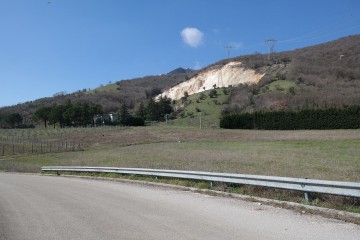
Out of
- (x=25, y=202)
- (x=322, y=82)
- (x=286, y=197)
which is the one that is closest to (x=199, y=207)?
(x=286, y=197)

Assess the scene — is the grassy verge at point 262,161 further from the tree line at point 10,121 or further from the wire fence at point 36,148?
the tree line at point 10,121

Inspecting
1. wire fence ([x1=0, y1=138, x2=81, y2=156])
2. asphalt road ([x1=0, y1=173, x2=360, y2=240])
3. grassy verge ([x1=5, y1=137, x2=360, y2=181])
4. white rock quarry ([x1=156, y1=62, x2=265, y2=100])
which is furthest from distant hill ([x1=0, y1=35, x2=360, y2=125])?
asphalt road ([x1=0, y1=173, x2=360, y2=240])

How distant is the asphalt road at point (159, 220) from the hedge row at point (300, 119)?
5455 centimetres

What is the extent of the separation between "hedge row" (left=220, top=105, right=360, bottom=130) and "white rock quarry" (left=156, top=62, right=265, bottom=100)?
5353 cm

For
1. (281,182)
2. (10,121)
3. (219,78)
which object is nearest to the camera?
(281,182)

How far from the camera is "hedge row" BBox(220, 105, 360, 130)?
6228cm

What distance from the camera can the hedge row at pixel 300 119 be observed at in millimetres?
62278

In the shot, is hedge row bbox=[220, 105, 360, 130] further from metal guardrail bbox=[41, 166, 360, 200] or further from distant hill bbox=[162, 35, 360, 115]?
metal guardrail bbox=[41, 166, 360, 200]

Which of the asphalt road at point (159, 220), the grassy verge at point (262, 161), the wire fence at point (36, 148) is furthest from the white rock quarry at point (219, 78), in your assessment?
the asphalt road at point (159, 220)

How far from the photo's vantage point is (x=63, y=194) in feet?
49.8

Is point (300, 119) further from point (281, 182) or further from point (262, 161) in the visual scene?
point (281, 182)

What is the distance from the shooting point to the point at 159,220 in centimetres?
928

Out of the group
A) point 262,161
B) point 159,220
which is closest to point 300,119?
point 262,161

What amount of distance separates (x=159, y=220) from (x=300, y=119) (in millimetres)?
61347
